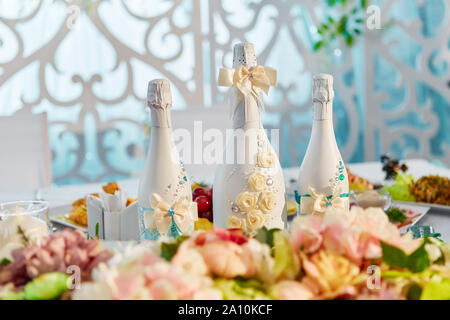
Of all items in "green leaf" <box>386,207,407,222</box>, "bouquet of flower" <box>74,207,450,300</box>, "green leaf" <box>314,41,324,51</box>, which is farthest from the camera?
"green leaf" <box>314,41,324,51</box>

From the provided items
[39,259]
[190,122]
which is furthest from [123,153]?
[39,259]

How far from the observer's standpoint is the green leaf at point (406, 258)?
0.45 m

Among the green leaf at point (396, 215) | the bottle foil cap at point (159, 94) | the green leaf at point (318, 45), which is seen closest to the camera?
the bottle foil cap at point (159, 94)

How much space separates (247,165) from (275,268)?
441mm

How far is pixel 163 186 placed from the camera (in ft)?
2.74

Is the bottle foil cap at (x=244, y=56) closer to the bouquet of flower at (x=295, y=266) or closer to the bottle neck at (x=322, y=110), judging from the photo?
the bottle neck at (x=322, y=110)

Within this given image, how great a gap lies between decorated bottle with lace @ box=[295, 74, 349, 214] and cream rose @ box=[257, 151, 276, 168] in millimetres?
68

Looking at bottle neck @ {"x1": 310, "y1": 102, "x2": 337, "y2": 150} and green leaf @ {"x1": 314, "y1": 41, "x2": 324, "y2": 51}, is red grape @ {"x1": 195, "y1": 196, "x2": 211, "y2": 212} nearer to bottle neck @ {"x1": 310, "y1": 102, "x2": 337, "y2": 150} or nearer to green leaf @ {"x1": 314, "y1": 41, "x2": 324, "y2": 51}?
bottle neck @ {"x1": 310, "y1": 102, "x2": 337, "y2": 150}

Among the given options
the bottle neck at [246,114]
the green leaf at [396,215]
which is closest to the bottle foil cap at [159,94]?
the bottle neck at [246,114]

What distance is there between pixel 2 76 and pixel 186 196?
229cm

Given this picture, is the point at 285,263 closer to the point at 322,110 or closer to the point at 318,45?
the point at 322,110

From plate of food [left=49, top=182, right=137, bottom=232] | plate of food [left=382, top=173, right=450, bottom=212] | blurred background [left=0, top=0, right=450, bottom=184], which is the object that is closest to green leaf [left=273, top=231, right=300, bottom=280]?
plate of food [left=49, top=182, right=137, bottom=232]

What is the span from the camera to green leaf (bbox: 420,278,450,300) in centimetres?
43

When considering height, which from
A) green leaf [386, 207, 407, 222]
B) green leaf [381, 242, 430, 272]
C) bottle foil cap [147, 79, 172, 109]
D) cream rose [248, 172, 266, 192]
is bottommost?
green leaf [386, 207, 407, 222]
